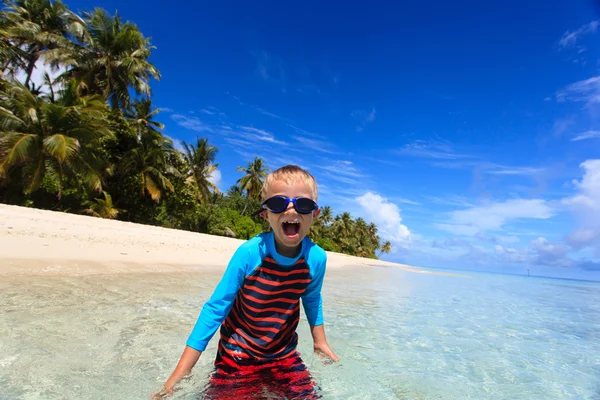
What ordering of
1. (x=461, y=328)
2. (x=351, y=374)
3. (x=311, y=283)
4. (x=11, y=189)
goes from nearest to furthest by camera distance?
(x=311, y=283) < (x=351, y=374) < (x=461, y=328) < (x=11, y=189)

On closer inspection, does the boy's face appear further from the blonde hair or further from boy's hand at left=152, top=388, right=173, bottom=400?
boy's hand at left=152, top=388, right=173, bottom=400

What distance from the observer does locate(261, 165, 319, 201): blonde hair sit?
6.22ft

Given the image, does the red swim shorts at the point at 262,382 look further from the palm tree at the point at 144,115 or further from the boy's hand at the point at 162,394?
the palm tree at the point at 144,115

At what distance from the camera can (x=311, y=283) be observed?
210 centimetres

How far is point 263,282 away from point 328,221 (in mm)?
55704

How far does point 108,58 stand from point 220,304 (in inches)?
940

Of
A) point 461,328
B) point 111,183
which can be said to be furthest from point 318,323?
point 111,183

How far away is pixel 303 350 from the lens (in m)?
3.35

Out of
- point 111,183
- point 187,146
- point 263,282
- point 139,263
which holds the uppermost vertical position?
point 187,146

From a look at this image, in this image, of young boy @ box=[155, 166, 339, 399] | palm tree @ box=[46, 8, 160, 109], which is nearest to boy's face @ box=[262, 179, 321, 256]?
young boy @ box=[155, 166, 339, 399]

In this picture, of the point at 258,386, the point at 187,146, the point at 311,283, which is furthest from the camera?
the point at 187,146

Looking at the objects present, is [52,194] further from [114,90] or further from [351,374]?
[351,374]

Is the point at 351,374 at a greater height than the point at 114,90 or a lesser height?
lesser

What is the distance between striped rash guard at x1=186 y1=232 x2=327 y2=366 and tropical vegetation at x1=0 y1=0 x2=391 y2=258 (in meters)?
16.1
